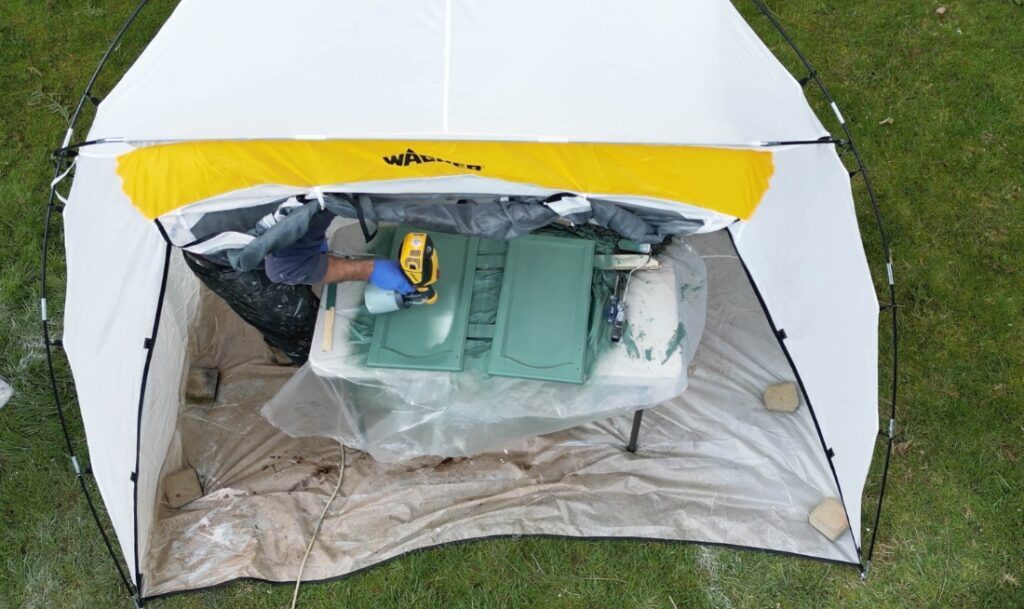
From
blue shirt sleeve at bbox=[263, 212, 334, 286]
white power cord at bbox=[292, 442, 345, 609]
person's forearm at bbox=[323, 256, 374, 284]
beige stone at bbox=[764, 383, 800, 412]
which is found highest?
blue shirt sleeve at bbox=[263, 212, 334, 286]

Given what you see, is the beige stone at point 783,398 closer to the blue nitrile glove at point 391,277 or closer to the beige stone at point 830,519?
the beige stone at point 830,519

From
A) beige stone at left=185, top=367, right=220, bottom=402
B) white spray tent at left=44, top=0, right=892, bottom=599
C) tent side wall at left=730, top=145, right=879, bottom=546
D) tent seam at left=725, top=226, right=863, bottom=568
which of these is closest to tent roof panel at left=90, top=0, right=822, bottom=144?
white spray tent at left=44, top=0, right=892, bottom=599

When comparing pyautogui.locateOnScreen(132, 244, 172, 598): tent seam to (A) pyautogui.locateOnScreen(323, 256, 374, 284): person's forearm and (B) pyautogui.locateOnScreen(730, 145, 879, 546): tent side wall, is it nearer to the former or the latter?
(A) pyautogui.locateOnScreen(323, 256, 374, 284): person's forearm

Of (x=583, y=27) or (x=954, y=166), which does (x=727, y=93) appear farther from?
(x=954, y=166)

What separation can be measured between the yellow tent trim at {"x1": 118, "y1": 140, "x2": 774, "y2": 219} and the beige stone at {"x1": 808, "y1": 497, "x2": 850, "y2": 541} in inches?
50.8

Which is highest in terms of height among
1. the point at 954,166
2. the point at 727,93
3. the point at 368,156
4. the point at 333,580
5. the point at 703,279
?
the point at 727,93

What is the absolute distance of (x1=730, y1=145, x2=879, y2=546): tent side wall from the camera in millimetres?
2383

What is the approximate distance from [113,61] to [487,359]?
2877 mm

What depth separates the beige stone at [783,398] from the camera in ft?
9.96

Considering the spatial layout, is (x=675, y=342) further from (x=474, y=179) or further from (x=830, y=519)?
(x=830, y=519)

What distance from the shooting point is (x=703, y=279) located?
2861mm

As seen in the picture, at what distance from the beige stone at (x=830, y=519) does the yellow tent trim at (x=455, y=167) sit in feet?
→ 4.23

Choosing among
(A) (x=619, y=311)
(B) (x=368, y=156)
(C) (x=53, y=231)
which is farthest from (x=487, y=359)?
(C) (x=53, y=231)

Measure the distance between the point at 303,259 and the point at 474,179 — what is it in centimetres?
65
